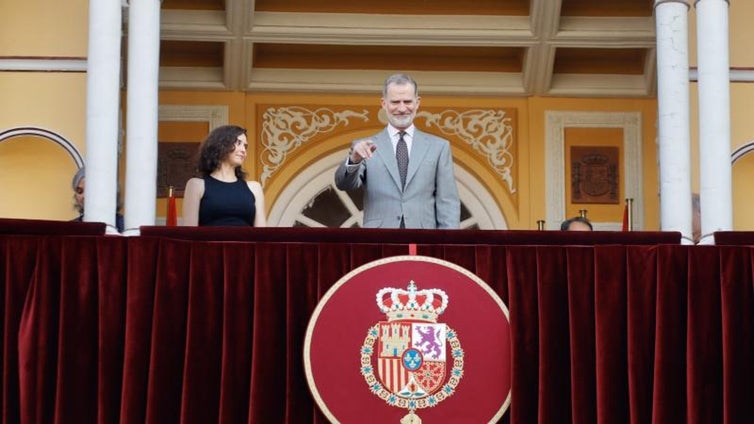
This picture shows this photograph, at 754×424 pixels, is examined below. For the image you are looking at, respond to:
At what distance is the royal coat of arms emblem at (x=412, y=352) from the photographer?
927cm

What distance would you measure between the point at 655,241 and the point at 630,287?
0.32 metres

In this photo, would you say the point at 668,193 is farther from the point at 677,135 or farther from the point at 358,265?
the point at 358,265

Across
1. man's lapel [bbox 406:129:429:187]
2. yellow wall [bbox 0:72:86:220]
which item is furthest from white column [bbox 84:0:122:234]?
man's lapel [bbox 406:129:429:187]

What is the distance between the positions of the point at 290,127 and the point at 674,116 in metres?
3.50

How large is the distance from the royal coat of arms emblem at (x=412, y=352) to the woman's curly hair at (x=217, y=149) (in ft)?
5.44

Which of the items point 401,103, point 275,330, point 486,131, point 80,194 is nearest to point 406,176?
point 401,103

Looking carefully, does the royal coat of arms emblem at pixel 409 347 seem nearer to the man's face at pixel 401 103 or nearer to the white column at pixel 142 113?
the man's face at pixel 401 103

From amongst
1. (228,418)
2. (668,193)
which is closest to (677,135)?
(668,193)

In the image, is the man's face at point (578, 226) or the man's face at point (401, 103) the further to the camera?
the man's face at point (578, 226)

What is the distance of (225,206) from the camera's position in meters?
10.4

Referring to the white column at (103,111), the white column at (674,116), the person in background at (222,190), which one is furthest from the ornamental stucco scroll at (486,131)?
the person in background at (222,190)

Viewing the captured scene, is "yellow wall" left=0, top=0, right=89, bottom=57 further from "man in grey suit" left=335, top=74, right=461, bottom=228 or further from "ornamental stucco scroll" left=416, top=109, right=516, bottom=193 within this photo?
"man in grey suit" left=335, top=74, right=461, bottom=228

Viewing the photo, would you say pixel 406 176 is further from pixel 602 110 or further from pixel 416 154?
pixel 602 110

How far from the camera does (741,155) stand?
591 inches
